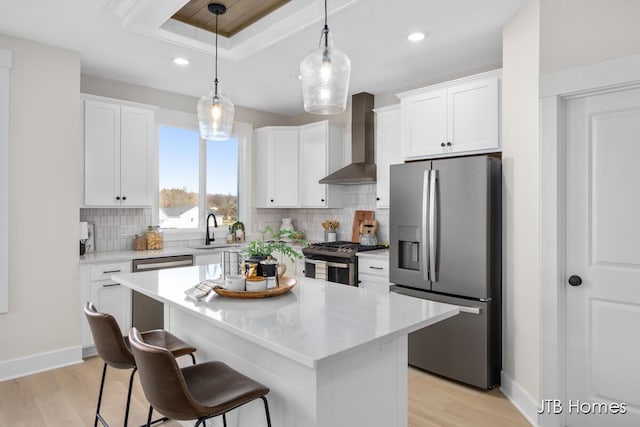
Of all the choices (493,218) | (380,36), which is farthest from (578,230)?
(380,36)

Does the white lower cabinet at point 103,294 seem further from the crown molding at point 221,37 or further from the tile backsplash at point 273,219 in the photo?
the crown molding at point 221,37

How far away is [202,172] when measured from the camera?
4996 mm

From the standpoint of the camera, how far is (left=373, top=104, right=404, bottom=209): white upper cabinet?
13.8 ft

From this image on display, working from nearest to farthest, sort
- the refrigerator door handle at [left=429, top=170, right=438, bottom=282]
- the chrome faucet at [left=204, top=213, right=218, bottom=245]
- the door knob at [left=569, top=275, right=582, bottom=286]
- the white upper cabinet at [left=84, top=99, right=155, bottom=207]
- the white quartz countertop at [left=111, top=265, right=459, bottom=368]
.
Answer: the white quartz countertop at [left=111, top=265, right=459, bottom=368] → the door knob at [left=569, top=275, right=582, bottom=286] → the refrigerator door handle at [left=429, top=170, right=438, bottom=282] → the white upper cabinet at [left=84, top=99, right=155, bottom=207] → the chrome faucet at [left=204, top=213, right=218, bottom=245]

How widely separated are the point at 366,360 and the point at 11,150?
3273 millimetres

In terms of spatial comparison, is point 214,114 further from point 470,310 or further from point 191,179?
point 191,179

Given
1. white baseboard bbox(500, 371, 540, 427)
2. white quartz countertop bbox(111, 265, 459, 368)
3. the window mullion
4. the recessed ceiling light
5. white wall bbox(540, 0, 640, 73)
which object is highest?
the recessed ceiling light

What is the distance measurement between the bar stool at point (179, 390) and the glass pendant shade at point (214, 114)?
130 cm

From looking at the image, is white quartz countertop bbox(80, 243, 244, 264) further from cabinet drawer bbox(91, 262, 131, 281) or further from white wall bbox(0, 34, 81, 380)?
white wall bbox(0, 34, 81, 380)

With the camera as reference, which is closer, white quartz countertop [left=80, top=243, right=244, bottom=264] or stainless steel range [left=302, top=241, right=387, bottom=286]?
white quartz countertop [left=80, top=243, right=244, bottom=264]

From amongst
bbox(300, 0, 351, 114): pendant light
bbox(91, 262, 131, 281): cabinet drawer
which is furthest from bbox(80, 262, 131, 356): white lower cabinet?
bbox(300, 0, 351, 114): pendant light

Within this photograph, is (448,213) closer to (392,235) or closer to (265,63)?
(392,235)

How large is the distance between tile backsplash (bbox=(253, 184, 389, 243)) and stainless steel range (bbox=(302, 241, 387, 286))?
451mm

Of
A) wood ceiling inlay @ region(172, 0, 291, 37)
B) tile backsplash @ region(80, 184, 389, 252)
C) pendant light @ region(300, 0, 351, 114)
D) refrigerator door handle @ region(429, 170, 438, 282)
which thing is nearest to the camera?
pendant light @ region(300, 0, 351, 114)
